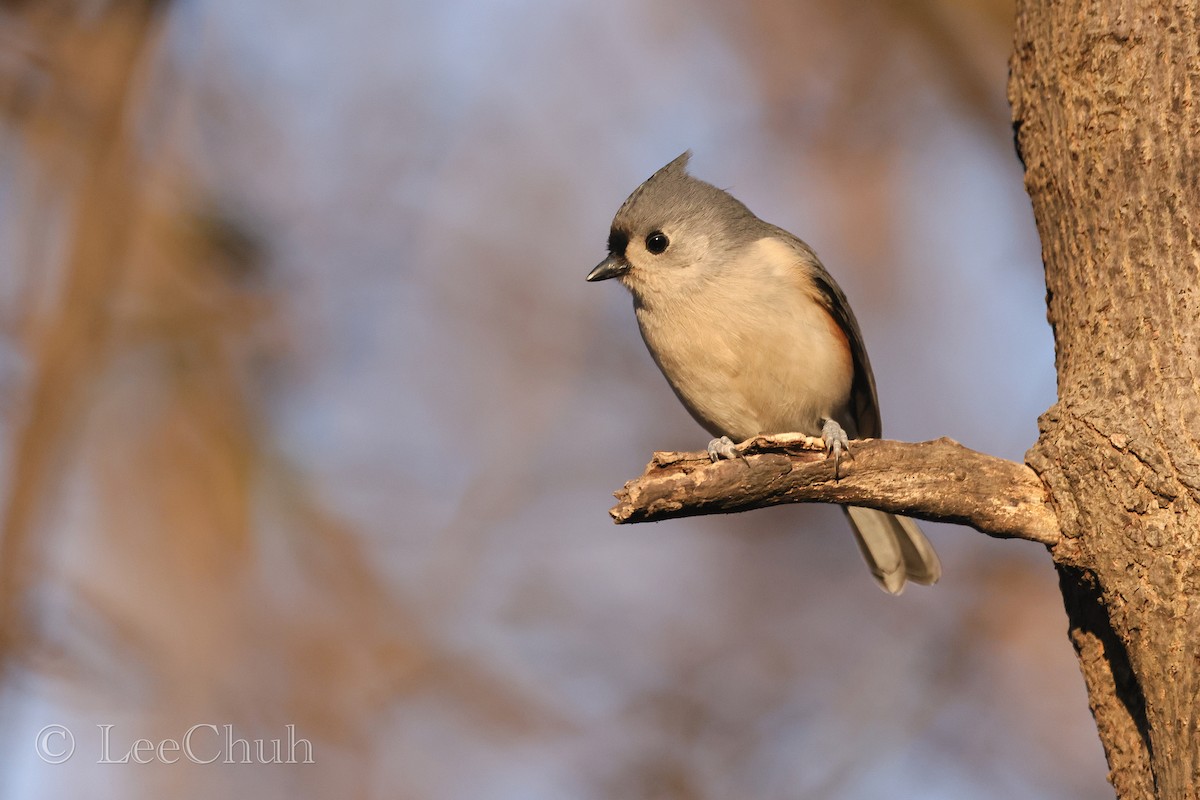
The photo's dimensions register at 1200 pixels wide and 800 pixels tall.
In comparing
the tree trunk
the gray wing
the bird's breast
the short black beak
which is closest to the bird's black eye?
the short black beak

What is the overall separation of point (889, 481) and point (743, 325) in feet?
3.99

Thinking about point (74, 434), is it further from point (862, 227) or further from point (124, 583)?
point (862, 227)

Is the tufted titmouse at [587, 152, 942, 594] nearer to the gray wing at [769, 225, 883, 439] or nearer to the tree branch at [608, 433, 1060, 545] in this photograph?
the gray wing at [769, 225, 883, 439]

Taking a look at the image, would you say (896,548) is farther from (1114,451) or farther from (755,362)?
(1114,451)

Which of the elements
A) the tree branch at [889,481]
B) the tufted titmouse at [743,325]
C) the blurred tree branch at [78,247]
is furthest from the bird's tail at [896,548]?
the blurred tree branch at [78,247]

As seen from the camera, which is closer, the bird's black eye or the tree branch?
the tree branch

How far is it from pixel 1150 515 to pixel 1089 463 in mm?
171

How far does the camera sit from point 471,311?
5590 mm

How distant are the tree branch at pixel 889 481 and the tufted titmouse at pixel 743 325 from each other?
2.88 feet

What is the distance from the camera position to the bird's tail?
382 cm

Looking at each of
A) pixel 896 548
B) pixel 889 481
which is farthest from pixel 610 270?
pixel 889 481

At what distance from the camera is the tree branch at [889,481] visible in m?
2.31

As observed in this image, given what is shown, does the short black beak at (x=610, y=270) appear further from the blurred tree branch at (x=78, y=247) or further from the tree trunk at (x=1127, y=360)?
the blurred tree branch at (x=78, y=247)

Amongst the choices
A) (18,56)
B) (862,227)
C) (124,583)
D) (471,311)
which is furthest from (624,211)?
(124,583)
